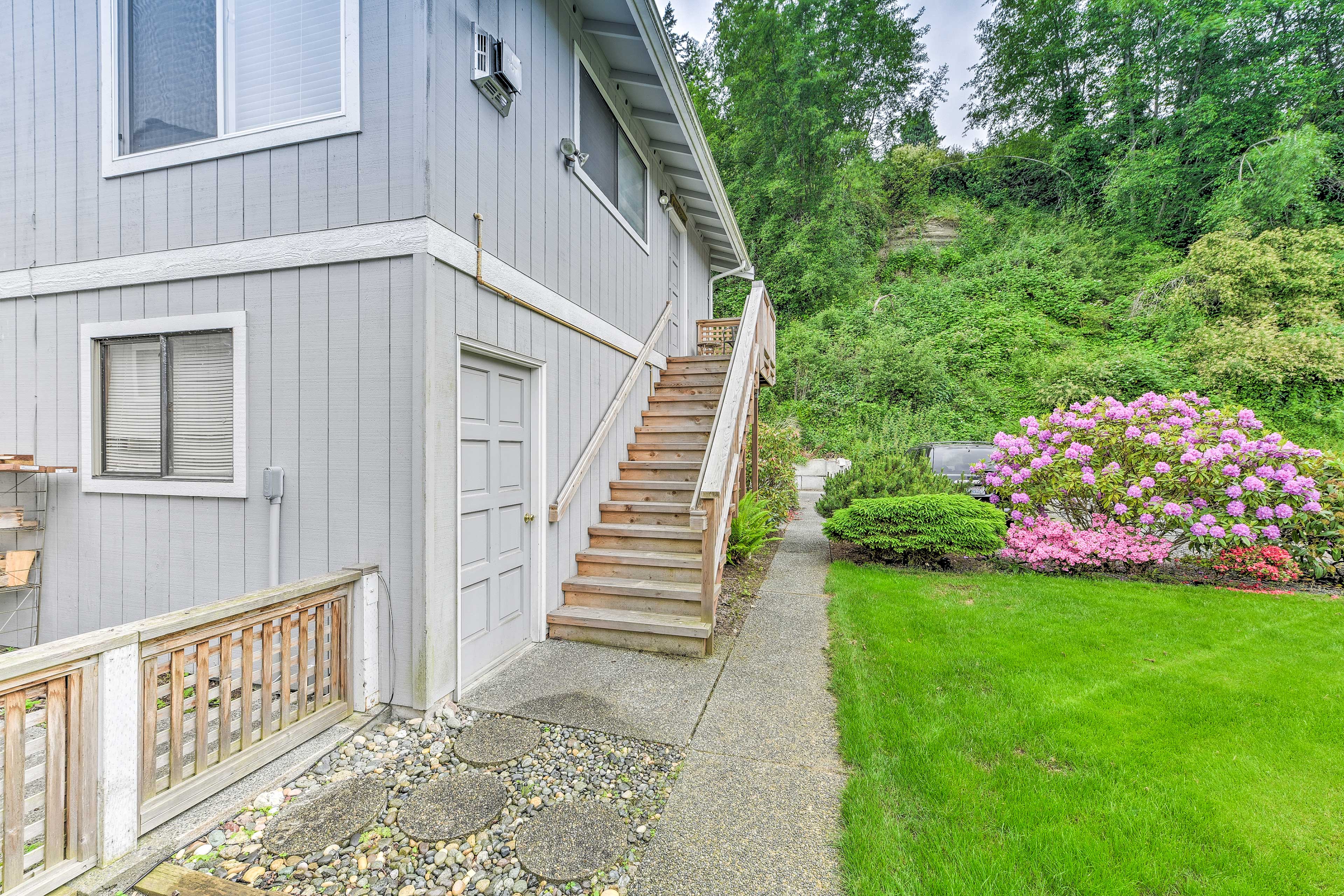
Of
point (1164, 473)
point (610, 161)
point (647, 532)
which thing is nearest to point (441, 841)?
point (647, 532)

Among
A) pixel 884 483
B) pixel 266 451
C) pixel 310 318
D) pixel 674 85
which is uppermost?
pixel 674 85

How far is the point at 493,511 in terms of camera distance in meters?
3.59

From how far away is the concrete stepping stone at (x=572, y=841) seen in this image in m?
1.89

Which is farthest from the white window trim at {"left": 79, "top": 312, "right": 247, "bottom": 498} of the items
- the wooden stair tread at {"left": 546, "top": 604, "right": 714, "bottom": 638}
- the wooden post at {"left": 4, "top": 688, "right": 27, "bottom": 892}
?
the wooden stair tread at {"left": 546, "top": 604, "right": 714, "bottom": 638}

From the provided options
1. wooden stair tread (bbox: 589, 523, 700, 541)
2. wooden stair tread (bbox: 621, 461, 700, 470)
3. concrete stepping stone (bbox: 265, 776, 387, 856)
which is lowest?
concrete stepping stone (bbox: 265, 776, 387, 856)

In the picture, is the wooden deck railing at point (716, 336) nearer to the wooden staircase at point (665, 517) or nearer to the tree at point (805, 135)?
the wooden staircase at point (665, 517)

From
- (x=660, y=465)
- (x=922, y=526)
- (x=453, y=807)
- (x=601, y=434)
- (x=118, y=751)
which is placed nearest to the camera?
(x=118, y=751)

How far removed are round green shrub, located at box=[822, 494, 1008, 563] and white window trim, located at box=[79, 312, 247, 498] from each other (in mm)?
Answer: 5460

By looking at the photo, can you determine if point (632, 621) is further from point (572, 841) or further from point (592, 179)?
point (592, 179)

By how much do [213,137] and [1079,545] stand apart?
8092 millimetres

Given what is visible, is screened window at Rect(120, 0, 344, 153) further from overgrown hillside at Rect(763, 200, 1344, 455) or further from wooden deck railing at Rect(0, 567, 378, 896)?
overgrown hillside at Rect(763, 200, 1344, 455)

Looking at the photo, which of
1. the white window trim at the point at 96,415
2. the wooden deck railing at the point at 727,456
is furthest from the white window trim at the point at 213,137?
the wooden deck railing at the point at 727,456

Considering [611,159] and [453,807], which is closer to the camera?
[453,807]

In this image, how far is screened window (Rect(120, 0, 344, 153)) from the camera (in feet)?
9.95
